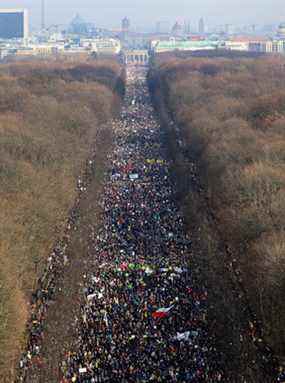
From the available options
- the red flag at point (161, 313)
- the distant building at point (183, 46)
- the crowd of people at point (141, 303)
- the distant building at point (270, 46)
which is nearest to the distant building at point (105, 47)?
the distant building at point (183, 46)

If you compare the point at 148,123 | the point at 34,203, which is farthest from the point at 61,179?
the point at 148,123

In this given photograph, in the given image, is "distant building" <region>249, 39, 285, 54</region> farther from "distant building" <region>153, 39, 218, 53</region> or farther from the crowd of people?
the crowd of people

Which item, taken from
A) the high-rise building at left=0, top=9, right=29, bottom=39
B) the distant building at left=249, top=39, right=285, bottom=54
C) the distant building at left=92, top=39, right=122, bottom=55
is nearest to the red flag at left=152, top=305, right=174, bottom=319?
the distant building at left=249, top=39, right=285, bottom=54

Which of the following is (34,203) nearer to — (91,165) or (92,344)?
(92,344)

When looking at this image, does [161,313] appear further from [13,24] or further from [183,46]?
[13,24]

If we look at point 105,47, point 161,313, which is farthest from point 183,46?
point 161,313
